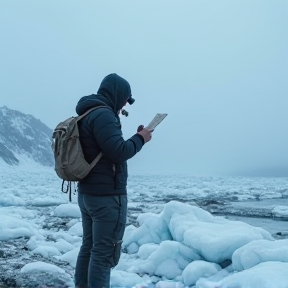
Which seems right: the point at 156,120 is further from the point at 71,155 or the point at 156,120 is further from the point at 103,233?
the point at 103,233

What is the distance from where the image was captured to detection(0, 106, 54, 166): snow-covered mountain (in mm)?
92875

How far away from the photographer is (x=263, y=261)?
132 inches

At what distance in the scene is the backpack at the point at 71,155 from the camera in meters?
2.24

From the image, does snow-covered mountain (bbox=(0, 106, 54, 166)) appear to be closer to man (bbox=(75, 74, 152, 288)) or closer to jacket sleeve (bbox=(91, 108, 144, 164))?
man (bbox=(75, 74, 152, 288))

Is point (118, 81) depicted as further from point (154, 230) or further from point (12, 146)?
point (12, 146)

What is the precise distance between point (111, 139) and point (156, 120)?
398 mm

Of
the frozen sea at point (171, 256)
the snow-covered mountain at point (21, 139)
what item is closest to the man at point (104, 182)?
the frozen sea at point (171, 256)

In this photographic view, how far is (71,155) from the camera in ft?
7.43

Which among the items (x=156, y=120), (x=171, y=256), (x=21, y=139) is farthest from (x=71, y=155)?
(x=21, y=139)

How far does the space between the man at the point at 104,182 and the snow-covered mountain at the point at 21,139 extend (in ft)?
268

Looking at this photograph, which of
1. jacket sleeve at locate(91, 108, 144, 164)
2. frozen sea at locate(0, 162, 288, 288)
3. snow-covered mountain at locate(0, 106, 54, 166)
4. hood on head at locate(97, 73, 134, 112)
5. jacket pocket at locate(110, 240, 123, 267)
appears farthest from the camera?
snow-covered mountain at locate(0, 106, 54, 166)

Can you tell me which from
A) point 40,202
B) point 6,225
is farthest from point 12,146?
point 6,225

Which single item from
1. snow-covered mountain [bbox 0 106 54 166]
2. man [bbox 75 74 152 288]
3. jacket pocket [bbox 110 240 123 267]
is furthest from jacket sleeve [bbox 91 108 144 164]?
snow-covered mountain [bbox 0 106 54 166]

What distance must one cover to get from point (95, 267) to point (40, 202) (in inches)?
393
